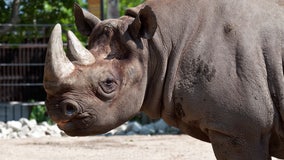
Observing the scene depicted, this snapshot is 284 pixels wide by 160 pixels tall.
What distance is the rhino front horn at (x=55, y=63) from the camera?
4238 mm

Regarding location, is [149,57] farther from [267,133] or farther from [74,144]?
[74,144]

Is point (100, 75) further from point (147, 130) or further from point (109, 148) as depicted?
point (147, 130)

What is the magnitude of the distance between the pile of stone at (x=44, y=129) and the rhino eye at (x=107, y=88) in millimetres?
7552

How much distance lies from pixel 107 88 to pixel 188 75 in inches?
22.1

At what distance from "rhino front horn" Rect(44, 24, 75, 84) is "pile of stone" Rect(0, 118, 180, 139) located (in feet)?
25.0

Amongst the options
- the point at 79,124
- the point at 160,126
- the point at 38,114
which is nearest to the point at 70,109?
the point at 79,124

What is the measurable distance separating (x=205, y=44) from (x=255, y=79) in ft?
1.40

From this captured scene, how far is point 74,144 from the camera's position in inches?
407

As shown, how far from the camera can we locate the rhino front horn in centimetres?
424

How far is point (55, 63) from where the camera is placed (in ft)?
13.9

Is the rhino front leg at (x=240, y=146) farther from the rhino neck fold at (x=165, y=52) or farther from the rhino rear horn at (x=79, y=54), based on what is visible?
the rhino rear horn at (x=79, y=54)

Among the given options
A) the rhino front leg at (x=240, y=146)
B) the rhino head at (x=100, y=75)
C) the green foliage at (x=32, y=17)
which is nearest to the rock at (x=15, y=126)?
the green foliage at (x=32, y=17)

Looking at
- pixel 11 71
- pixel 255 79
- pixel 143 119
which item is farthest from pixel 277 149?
pixel 11 71

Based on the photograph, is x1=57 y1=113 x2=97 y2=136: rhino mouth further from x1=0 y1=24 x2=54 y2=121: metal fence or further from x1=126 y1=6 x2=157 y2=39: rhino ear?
x1=0 y1=24 x2=54 y2=121: metal fence
